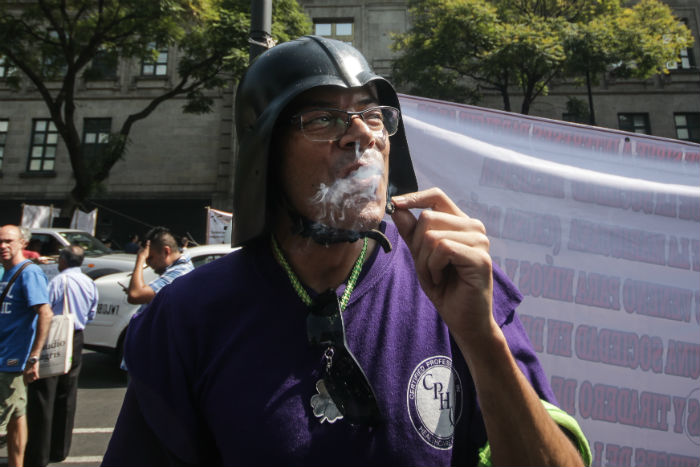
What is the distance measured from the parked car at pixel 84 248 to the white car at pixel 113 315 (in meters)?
1.27

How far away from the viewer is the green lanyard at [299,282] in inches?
48.9

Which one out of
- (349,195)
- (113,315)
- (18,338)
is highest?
(349,195)

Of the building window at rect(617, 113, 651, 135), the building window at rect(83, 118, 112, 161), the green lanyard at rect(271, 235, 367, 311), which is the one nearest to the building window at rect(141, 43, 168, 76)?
the building window at rect(83, 118, 112, 161)

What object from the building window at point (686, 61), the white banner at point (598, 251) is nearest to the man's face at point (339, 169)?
the white banner at point (598, 251)

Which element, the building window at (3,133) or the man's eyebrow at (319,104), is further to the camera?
the building window at (3,133)

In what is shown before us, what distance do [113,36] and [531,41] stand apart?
1311 cm

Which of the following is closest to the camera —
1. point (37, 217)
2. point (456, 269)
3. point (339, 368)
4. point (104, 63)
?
point (456, 269)

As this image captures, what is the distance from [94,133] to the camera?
20.4 metres

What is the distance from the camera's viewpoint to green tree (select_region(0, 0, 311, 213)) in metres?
13.9

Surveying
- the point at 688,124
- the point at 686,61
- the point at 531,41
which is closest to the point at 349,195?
the point at 531,41

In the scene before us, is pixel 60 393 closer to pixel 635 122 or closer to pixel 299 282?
pixel 299 282

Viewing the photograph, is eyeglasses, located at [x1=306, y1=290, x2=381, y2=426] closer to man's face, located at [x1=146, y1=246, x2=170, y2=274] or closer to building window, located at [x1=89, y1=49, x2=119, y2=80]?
man's face, located at [x1=146, y1=246, x2=170, y2=274]

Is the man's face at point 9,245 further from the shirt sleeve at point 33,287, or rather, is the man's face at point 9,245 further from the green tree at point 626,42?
the green tree at point 626,42

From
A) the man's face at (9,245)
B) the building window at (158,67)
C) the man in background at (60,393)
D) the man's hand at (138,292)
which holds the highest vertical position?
the building window at (158,67)
